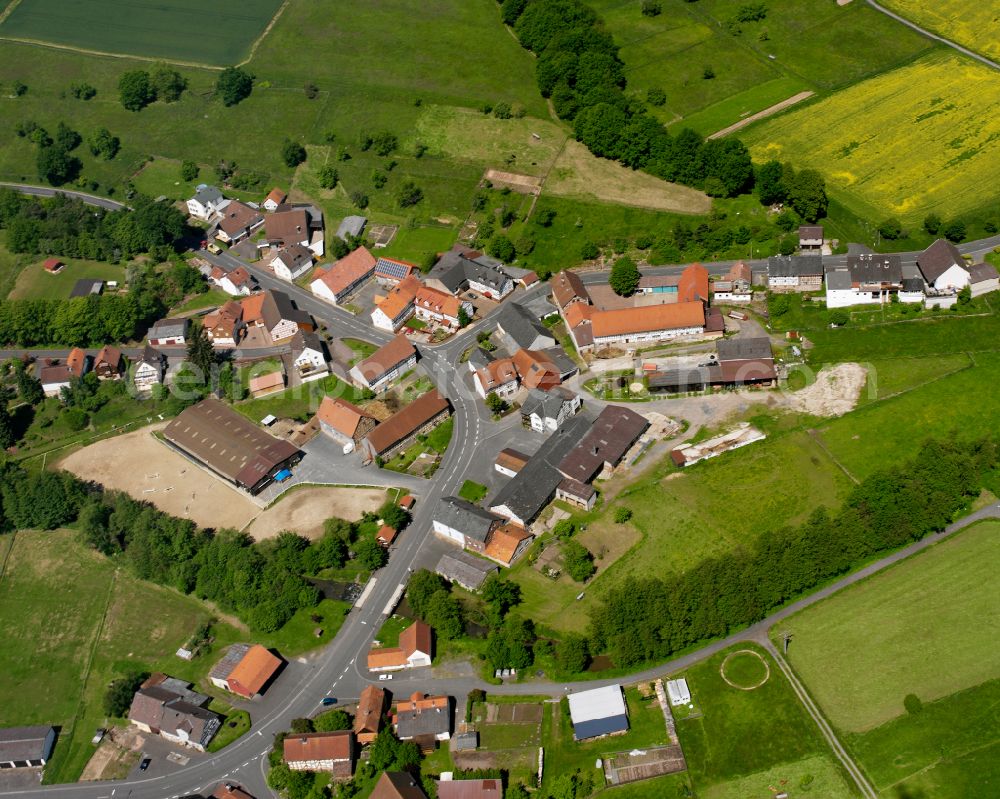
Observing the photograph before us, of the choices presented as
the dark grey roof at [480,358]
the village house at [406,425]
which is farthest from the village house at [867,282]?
the village house at [406,425]

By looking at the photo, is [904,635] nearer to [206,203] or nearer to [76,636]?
[76,636]

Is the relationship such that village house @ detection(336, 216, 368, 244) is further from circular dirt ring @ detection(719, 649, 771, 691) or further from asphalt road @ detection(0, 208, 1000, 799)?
circular dirt ring @ detection(719, 649, 771, 691)

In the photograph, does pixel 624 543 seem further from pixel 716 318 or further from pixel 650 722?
pixel 716 318

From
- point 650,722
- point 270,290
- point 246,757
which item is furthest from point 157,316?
point 650,722

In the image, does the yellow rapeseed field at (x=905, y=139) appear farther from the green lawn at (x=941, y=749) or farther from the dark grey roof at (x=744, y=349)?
the green lawn at (x=941, y=749)

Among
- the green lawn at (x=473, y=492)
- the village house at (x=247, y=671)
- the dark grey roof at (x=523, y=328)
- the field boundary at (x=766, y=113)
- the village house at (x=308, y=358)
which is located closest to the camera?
the village house at (x=247, y=671)

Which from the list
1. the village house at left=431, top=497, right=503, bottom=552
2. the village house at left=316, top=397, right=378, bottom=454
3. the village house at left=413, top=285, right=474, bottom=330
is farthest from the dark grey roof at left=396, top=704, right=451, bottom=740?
the village house at left=413, top=285, right=474, bottom=330
